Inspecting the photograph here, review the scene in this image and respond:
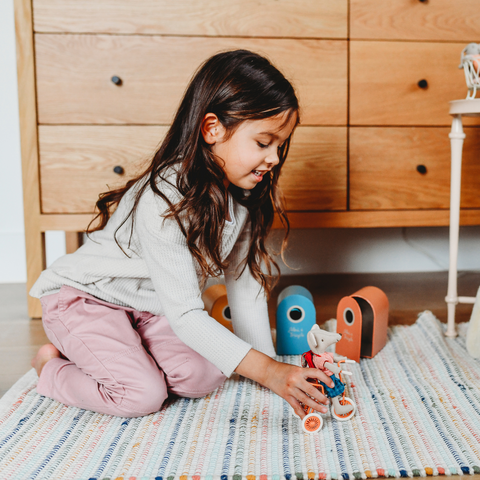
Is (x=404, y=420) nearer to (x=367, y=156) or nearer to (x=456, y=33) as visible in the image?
(x=367, y=156)

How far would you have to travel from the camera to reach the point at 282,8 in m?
1.24

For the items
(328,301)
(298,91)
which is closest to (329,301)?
(328,301)

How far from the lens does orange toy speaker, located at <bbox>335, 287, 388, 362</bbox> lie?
101 centimetres

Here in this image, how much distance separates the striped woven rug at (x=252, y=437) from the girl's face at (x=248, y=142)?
1.34 ft

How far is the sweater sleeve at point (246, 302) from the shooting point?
103cm

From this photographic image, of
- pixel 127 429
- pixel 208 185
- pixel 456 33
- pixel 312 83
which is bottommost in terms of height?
pixel 127 429

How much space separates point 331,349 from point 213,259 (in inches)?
15.1

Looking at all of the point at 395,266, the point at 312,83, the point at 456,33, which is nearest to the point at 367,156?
the point at 312,83

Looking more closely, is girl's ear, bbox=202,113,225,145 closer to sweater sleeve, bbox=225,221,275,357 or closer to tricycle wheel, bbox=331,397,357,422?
sweater sleeve, bbox=225,221,275,357

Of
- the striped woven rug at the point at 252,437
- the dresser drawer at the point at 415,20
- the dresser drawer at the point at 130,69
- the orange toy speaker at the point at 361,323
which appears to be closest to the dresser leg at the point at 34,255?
the dresser drawer at the point at 130,69

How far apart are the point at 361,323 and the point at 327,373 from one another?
0.30 metres

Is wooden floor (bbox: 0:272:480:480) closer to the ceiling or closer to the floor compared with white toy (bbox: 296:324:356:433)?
closer to the floor

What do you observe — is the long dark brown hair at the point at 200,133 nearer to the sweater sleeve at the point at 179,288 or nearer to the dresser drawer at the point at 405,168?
the sweater sleeve at the point at 179,288

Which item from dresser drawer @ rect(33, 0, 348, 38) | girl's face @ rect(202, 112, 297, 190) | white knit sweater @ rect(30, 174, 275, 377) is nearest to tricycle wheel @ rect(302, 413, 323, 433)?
white knit sweater @ rect(30, 174, 275, 377)
